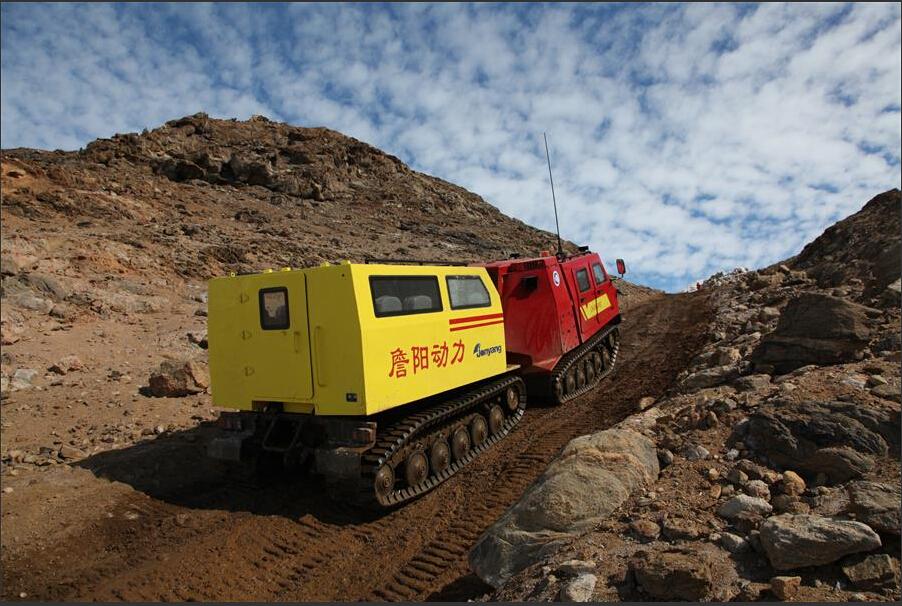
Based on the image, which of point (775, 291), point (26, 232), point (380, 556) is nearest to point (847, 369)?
point (380, 556)

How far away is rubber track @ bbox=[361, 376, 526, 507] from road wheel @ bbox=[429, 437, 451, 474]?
70 millimetres

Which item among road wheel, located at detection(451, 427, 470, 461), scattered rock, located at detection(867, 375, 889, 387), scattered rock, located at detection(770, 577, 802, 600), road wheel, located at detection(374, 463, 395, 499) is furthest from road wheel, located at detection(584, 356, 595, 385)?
scattered rock, located at detection(770, 577, 802, 600)

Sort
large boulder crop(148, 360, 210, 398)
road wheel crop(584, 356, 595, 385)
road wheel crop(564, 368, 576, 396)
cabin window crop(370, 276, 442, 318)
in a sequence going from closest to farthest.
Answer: cabin window crop(370, 276, 442, 318) < large boulder crop(148, 360, 210, 398) < road wheel crop(564, 368, 576, 396) < road wheel crop(584, 356, 595, 385)

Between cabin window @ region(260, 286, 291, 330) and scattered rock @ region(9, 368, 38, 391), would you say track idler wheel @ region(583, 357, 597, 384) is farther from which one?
scattered rock @ region(9, 368, 38, 391)

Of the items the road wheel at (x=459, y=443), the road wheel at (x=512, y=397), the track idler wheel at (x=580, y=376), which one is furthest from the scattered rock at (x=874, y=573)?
the track idler wheel at (x=580, y=376)

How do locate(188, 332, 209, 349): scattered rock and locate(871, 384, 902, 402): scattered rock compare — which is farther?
locate(188, 332, 209, 349): scattered rock

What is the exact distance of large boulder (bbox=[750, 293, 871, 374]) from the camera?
22.5 feet

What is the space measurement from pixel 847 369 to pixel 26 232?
2284 centimetres

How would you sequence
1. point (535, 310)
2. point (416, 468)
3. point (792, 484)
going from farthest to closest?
point (535, 310)
point (416, 468)
point (792, 484)

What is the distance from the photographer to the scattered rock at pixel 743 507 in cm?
420

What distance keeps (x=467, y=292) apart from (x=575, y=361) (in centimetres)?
409

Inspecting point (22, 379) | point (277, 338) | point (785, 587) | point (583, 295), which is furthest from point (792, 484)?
point (22, 379)

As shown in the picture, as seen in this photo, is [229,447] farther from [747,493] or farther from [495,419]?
[747,493]

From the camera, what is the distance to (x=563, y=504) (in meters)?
4.83
